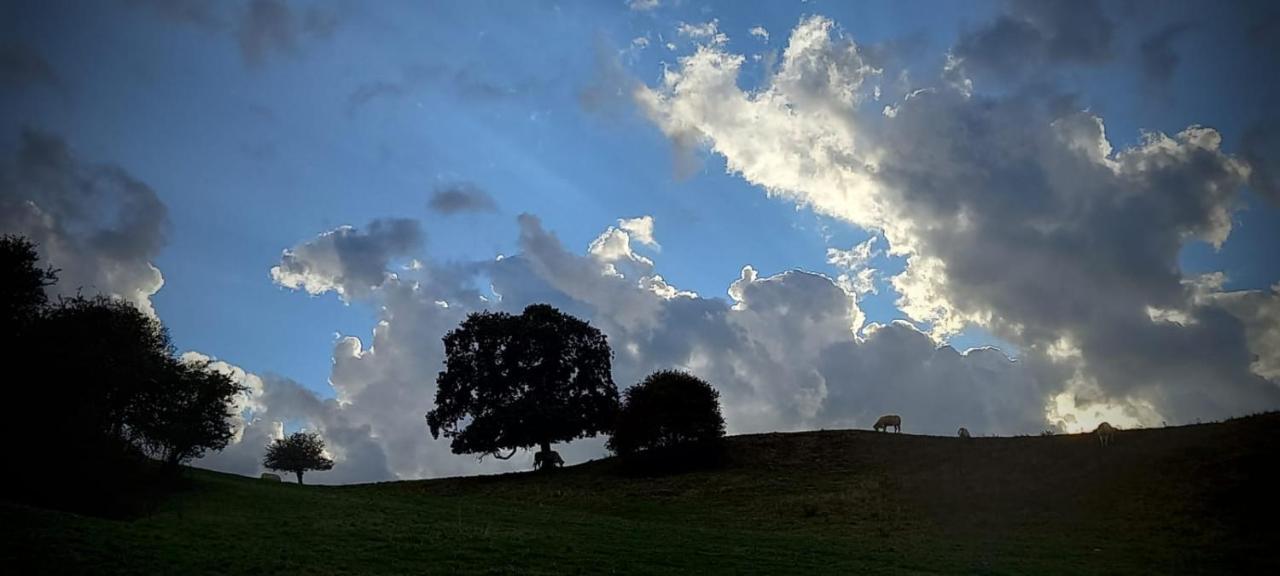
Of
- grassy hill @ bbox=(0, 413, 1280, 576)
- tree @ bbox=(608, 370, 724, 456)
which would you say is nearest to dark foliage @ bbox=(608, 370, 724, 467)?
tree @ bbox=(608, 370, 724, 456)

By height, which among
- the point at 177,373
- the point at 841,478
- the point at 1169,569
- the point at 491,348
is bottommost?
the point at 1169,569

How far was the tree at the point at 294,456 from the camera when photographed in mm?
73625

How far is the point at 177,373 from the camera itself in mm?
49406

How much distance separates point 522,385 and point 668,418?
13.0 m

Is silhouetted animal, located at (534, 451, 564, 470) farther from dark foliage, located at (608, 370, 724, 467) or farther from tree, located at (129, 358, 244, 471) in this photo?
tree, located at (129, 358, 244, 471)

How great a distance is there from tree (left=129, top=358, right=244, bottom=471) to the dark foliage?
27940 mm

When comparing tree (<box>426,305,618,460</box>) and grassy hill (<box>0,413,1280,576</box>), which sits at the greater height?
tree (<box>426,305,618,460</box>)

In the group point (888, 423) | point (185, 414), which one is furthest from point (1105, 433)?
point (185, 414)

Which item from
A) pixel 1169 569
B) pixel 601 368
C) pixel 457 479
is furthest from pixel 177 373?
pixel 1169 569

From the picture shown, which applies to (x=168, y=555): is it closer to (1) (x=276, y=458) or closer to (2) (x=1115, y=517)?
(2) (x=1115, y=517)

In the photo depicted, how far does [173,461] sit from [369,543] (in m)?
25.3

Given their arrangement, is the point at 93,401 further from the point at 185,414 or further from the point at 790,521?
the point at 790,521

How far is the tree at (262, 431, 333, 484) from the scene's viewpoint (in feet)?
242

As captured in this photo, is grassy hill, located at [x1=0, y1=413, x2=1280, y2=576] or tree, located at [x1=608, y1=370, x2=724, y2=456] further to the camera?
tree, located at [x1=608, y1=370, x2=724, y2=456]
